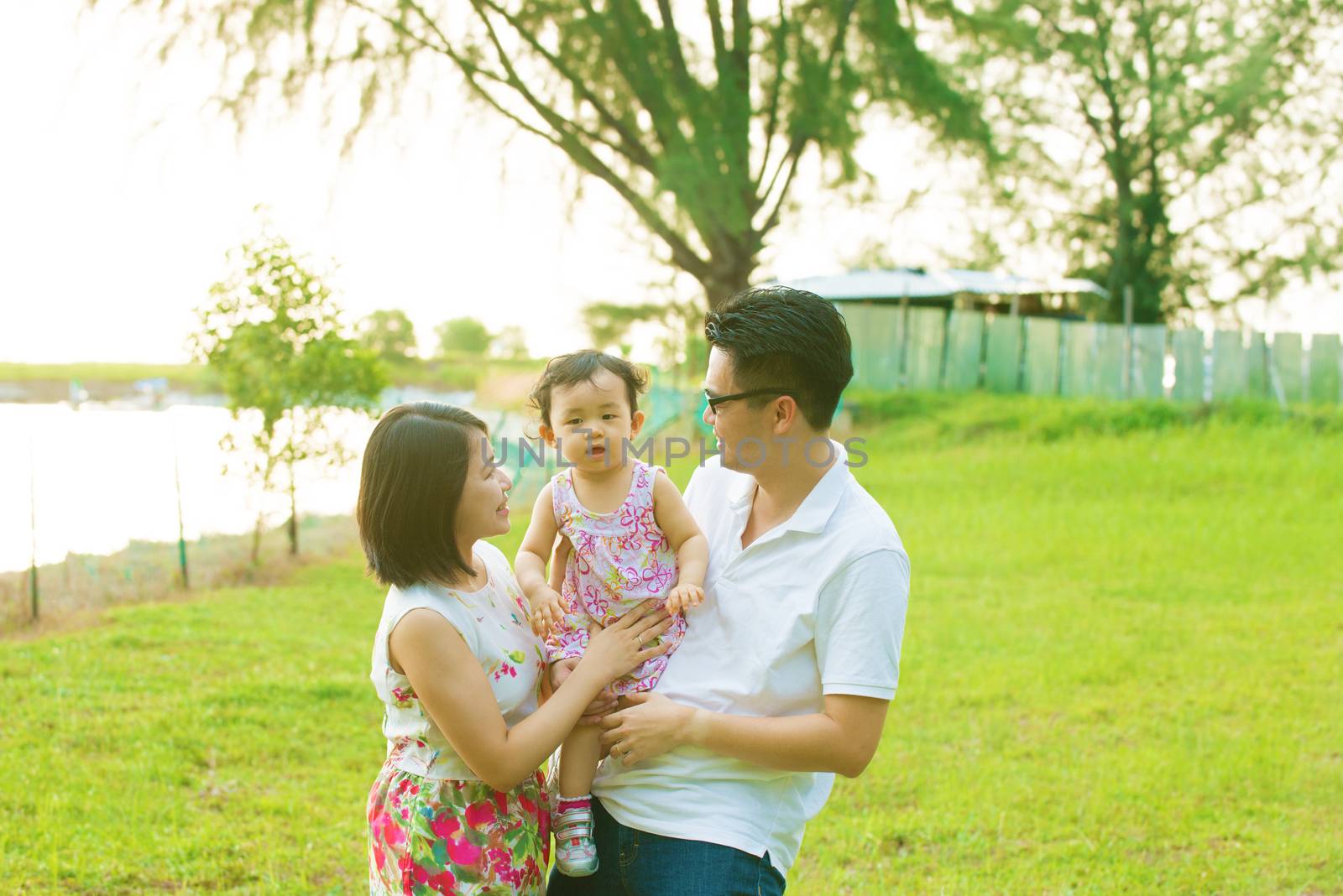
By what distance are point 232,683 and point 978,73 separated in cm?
1628

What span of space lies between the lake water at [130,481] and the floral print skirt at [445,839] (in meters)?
6.11

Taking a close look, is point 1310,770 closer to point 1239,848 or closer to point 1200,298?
point 1239,848

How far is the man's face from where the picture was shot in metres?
2.21

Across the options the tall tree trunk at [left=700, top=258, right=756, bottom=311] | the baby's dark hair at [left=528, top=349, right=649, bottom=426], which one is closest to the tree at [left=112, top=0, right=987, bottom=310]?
the tall tree trunk at [left=700, top=258, right=756, bottom=311]

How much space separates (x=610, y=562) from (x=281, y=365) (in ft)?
23.0

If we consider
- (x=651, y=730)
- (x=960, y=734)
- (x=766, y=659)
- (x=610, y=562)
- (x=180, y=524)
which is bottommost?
(x=960, y=734)

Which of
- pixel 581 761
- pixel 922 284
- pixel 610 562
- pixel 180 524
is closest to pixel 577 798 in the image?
pixel 581 761

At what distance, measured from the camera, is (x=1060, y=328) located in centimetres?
1834

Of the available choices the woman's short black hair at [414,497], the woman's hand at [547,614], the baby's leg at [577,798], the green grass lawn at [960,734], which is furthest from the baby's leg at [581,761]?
the green grass lawn at [960,734]

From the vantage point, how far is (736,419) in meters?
2.21

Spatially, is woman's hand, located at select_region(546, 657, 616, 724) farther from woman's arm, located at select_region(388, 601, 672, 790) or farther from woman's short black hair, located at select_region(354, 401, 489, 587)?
woman's short black hair, located at select_region(354, 401, 489, 587)

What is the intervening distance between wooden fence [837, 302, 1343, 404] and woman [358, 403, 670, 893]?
16154mm

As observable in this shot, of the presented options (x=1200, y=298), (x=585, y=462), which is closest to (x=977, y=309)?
(x=1200, y=298)

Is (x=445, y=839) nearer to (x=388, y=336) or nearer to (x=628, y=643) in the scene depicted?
(x=628, y=643)
